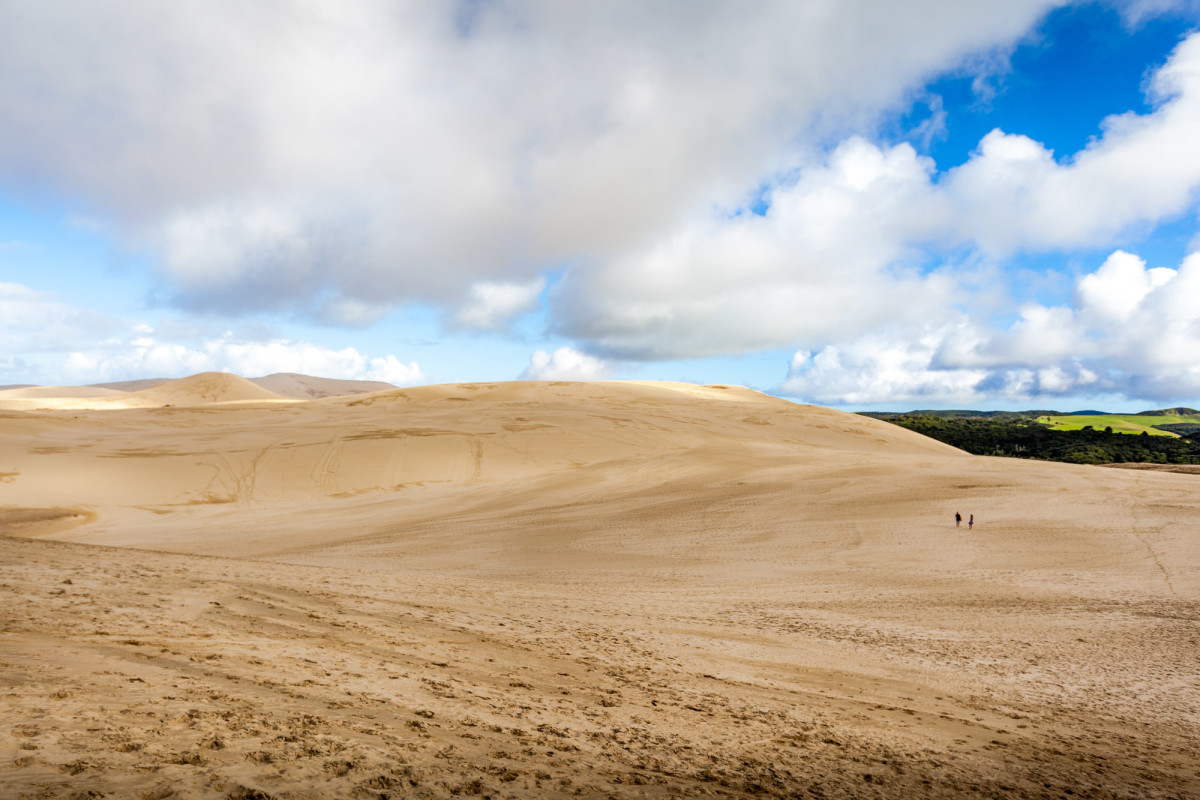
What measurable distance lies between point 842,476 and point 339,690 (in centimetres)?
2215

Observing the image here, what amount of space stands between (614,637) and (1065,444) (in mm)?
67518

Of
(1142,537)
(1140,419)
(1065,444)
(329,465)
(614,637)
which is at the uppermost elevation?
(1140,419)

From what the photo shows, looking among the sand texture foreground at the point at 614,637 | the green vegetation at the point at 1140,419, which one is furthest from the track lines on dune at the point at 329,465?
the green vegetation at the point at 1140,419

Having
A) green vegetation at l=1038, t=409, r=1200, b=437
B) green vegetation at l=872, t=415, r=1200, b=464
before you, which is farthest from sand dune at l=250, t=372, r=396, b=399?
green vegetation at l=1038, t=409, r=1200, b=437

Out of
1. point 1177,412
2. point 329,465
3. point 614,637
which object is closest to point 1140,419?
point 1177,412

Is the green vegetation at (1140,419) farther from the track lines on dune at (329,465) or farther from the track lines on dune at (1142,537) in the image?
the track lines on dune at (329,465)

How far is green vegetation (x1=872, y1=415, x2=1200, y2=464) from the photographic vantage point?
5319 centimetres

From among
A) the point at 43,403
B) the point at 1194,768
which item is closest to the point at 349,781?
the point at 1194,768

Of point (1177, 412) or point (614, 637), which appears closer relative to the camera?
point (614, 637)

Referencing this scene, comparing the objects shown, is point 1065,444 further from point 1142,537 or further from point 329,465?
point 329,465

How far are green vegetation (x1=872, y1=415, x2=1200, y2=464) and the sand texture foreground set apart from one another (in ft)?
119

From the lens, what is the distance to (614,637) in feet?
28.6

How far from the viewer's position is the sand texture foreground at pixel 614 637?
4.50 m

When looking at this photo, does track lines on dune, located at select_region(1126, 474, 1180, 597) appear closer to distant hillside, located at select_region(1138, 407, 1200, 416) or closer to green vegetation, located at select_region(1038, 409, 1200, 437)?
green vegetation, located at select_region(1038, 409, 1200, 437)
